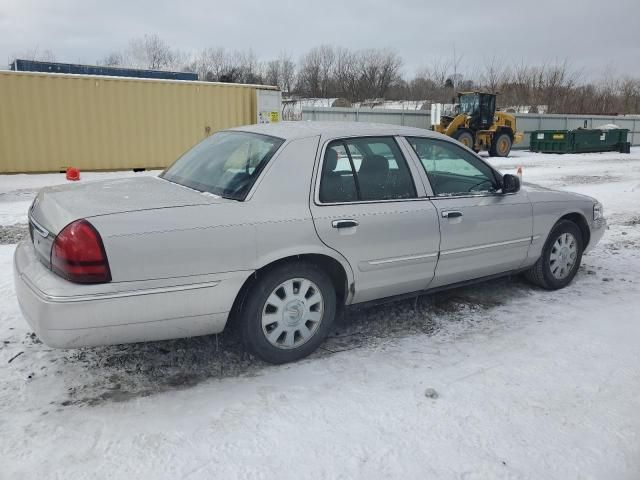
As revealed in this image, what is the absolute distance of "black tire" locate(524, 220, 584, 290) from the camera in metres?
4.83

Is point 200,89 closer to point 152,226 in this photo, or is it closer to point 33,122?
point 33,122

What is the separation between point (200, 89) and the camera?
1557 centimetres

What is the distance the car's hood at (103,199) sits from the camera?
2.92 m

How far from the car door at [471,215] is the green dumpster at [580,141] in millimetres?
23922

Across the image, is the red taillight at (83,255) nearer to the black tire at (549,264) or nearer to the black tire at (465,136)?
the black tire at (549,264)

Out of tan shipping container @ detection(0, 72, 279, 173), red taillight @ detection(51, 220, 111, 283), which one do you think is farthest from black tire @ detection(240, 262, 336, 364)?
tan shipping container @ detection(0, 72, 279, 173)

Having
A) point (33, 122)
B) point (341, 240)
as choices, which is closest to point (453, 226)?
point (341, 240)

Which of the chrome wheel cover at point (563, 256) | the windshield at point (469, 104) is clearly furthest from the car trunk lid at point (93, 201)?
the windshield at point (469, 104)

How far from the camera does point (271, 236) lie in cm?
318

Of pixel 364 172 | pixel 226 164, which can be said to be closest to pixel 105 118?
pixel 226 164

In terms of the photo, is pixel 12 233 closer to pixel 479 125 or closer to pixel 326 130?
pixel 326 130

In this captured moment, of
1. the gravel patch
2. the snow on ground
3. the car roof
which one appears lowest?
the snow on ground

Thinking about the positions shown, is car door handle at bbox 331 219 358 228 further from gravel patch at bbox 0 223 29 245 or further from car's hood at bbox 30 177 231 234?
gravel patch at bbox 0 223 29 245

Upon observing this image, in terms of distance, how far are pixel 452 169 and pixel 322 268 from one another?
5.22 ft
